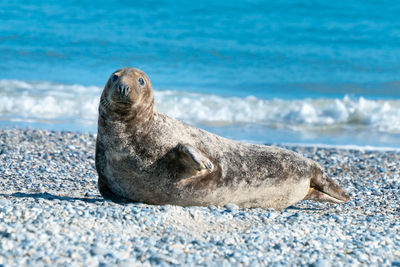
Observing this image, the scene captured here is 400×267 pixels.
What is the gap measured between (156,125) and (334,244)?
1.76m

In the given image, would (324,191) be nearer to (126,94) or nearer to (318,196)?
(318,196)

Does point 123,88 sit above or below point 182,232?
above

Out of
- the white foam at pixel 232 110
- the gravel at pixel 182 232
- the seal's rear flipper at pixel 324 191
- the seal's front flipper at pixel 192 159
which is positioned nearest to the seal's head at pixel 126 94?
the seal's front flipper at pixel 192 159

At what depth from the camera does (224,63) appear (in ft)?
68.7

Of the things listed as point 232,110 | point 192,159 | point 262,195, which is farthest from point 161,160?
point 232,110

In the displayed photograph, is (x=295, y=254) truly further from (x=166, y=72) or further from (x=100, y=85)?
(x=166, y=72)

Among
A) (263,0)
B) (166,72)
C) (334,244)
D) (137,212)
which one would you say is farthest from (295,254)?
(263,0)

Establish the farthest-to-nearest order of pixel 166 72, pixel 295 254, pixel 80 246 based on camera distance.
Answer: pixel 166 72 < pixel 295 254 < pixel 80 246

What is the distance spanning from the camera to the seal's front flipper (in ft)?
15.3

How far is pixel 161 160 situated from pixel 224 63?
16.4 meters

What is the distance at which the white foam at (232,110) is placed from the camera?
44.5 feet

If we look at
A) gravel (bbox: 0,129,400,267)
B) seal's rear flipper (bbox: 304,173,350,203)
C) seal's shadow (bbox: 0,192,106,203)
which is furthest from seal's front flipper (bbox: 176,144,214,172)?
seal's rear flipper (bbox: 304,173,350,203)

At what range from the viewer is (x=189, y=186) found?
4898 mm

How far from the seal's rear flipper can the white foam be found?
7.28 m
